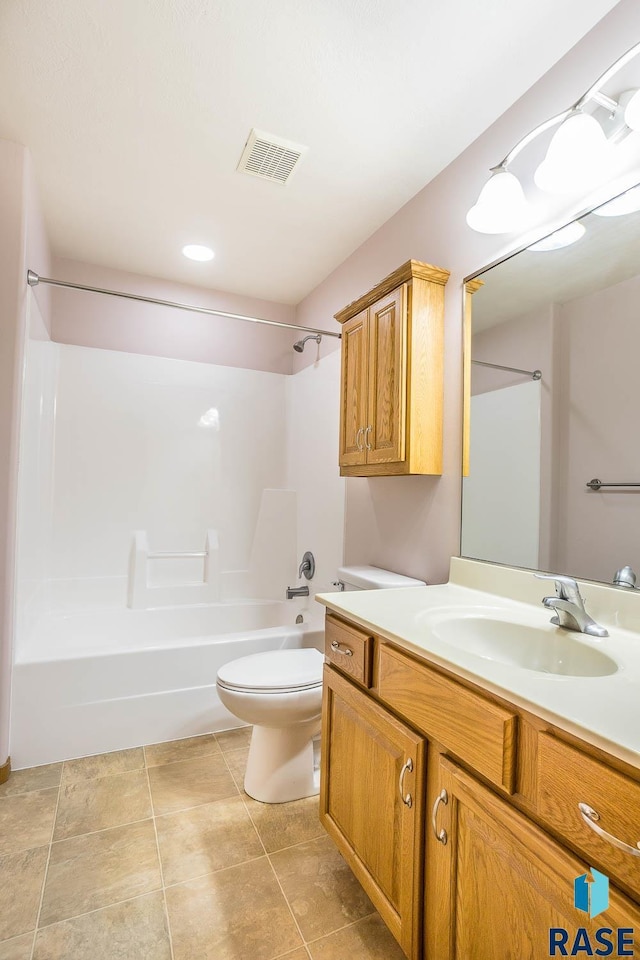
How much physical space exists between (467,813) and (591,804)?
0.30 meters

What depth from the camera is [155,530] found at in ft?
9.86

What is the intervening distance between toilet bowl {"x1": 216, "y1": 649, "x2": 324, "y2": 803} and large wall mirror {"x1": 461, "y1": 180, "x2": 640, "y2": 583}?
0.79 meters

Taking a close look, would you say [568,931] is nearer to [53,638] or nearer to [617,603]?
[617,603]

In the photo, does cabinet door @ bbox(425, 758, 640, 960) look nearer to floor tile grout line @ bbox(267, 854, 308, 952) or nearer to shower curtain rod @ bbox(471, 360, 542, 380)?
floor tile grout line @ bbox(267, 854, 308, 952)

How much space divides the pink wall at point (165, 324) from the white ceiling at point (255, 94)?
547 millimetres

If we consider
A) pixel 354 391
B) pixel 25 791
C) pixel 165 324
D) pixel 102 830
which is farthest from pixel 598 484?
pixel 165 324

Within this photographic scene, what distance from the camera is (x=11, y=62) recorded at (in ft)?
4.95

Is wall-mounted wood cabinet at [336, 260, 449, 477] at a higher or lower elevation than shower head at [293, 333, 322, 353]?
lower

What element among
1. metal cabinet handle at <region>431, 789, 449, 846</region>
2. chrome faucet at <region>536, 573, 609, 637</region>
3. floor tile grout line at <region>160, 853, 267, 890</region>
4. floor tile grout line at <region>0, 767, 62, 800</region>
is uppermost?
chrome faucet at <region>536, 573, 609, 637</region>

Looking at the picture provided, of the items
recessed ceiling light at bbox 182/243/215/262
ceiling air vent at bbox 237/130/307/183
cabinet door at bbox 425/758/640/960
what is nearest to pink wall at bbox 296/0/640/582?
ceiling air vent at bbox 237/130/307/183

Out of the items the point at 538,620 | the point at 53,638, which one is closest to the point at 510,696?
the point at 538,620

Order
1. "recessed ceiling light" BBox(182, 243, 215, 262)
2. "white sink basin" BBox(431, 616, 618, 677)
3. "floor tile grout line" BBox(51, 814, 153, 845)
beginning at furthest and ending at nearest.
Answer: "recessed ceiling light" BBox(182, 243, 215, 262), "floor tile grout line" BBox(51, 814, 153, 845), "white sink basin" BBox(431, 616, 618, 677)

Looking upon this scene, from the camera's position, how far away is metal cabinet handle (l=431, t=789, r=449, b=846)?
0.93 m

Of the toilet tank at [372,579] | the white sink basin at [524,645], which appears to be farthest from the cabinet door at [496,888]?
the toilet tank at [372,579]
